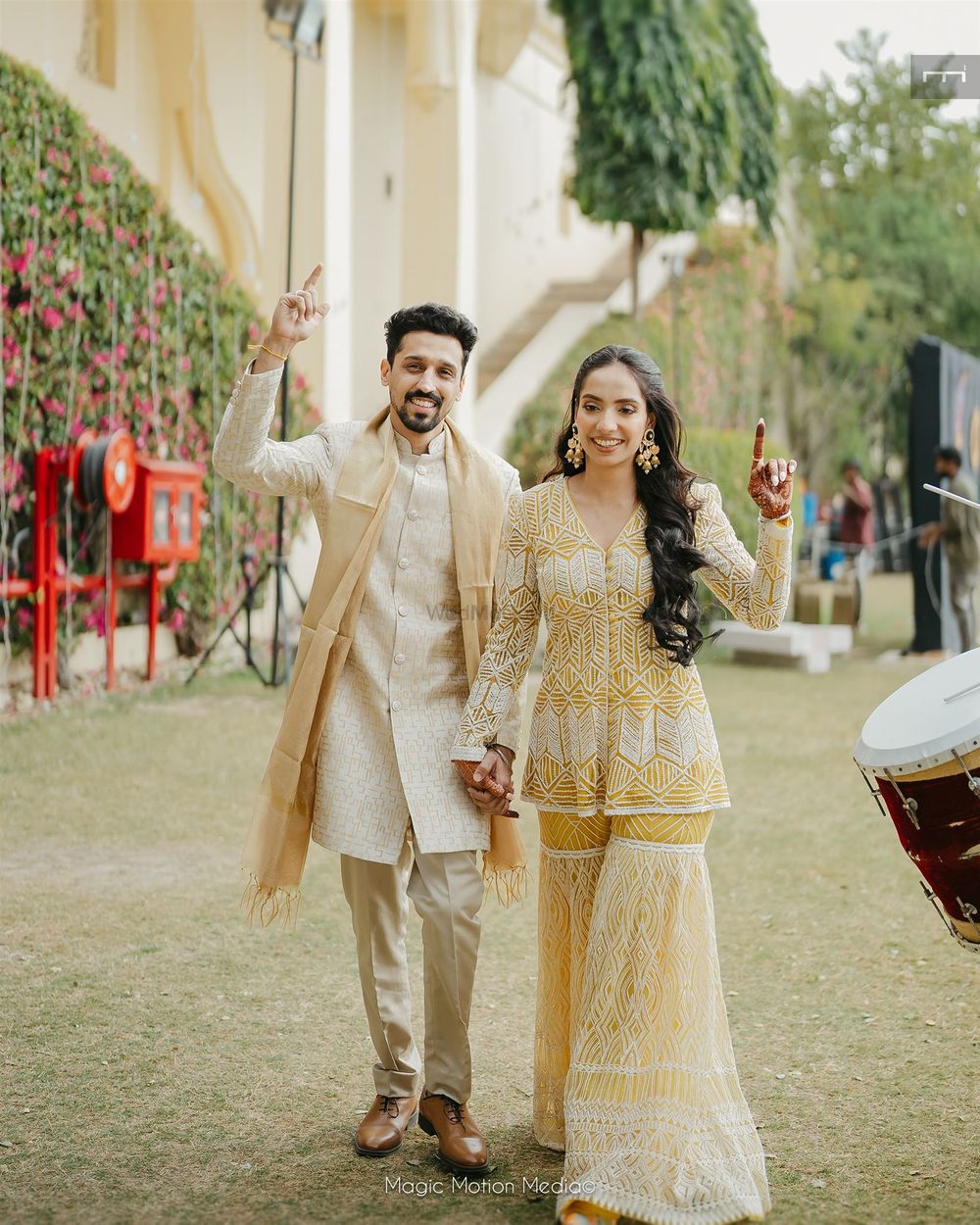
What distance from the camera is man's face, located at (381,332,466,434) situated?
136 inches

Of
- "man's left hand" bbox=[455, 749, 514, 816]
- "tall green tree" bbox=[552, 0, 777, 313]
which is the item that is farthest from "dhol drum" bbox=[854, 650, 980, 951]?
"tall green tree" bbox=[552, 0, 777, 313]

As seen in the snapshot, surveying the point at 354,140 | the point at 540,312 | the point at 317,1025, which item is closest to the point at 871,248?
the point at 540,312

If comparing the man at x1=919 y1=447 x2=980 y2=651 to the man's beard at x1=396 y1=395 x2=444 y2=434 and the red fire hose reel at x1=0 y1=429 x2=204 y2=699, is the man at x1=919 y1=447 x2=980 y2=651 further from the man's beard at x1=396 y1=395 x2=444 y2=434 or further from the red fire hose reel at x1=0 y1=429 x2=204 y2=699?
the man's beard at x1=396 y1=395 x2=444 y2=434

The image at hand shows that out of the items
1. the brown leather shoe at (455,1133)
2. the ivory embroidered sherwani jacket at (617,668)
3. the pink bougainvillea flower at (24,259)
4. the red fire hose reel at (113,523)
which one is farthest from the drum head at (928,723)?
the pink bougainvillea flower at (24,259)

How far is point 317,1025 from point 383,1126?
0.84 meters

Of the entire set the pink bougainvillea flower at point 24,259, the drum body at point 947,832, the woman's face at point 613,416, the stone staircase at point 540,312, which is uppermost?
the stone staircase at point 540,312

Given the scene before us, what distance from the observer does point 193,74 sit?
1193 centimetres

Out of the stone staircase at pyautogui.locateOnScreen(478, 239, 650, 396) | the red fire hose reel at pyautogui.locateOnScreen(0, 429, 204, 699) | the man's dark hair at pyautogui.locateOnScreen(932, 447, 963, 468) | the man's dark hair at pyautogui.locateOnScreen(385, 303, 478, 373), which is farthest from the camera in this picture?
the stone staircase at pyautogui.locateOnScreen(478, 239, 650, 396)

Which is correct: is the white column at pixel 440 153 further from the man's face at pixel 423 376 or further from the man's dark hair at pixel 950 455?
the man's face at pixel 423 376

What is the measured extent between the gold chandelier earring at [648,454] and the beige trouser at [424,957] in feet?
3.21

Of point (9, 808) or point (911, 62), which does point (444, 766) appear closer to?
point (911, 62)

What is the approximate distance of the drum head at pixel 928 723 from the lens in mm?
2945

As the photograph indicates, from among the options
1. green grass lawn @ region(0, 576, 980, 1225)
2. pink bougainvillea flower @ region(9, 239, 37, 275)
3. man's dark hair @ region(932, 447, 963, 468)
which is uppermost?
pink bougainvillea flower @ region(9, 239, 37, 275)

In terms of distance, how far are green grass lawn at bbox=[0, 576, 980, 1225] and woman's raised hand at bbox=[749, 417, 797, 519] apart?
1.47 metres
